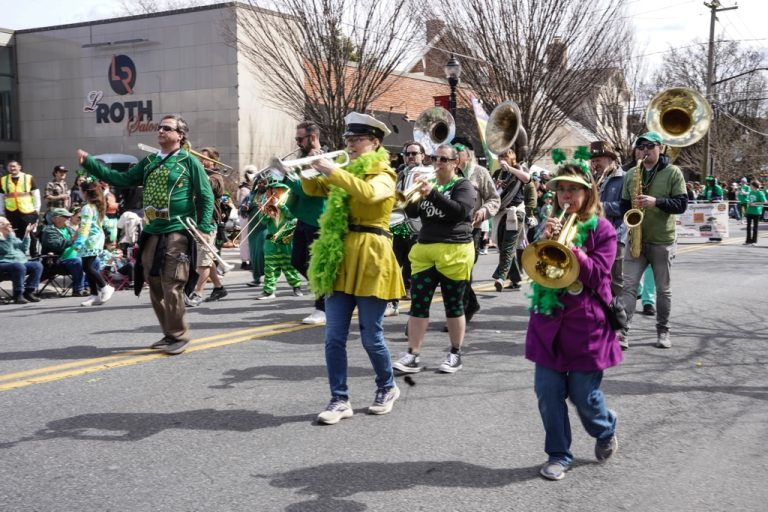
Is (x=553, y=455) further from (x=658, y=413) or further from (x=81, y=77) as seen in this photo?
(x=81, y=77)

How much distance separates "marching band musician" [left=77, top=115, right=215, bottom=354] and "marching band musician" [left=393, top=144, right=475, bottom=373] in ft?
6.60

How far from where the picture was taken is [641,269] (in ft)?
25.1

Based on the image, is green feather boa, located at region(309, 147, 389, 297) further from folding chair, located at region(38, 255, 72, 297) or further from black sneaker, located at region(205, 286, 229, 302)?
folding chair, located at region(38, 255, 72, 297)

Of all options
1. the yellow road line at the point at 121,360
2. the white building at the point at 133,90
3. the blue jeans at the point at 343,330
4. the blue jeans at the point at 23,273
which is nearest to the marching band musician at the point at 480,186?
the yellow road line at the point at 121,360

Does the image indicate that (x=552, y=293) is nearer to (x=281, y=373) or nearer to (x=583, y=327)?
(x=583, y=327)

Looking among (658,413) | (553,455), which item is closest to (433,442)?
(553,455)

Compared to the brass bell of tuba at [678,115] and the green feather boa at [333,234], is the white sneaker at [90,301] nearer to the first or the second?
the green feather boa at [333,234]

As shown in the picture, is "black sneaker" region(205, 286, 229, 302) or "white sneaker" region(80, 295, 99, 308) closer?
"white sneaker" region(80, 295, 99, 308)

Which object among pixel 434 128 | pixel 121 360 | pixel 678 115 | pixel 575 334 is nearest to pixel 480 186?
pixel 434 128

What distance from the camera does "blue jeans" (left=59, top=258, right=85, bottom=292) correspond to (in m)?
11.2

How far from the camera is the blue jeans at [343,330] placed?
198 inches

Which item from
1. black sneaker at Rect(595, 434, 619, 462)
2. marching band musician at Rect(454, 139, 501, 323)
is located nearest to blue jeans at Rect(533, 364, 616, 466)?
black sneaker at Rect(595, 434, 619, 462)

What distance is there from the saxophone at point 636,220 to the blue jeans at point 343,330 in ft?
10.7

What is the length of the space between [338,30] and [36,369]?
1606 cm
